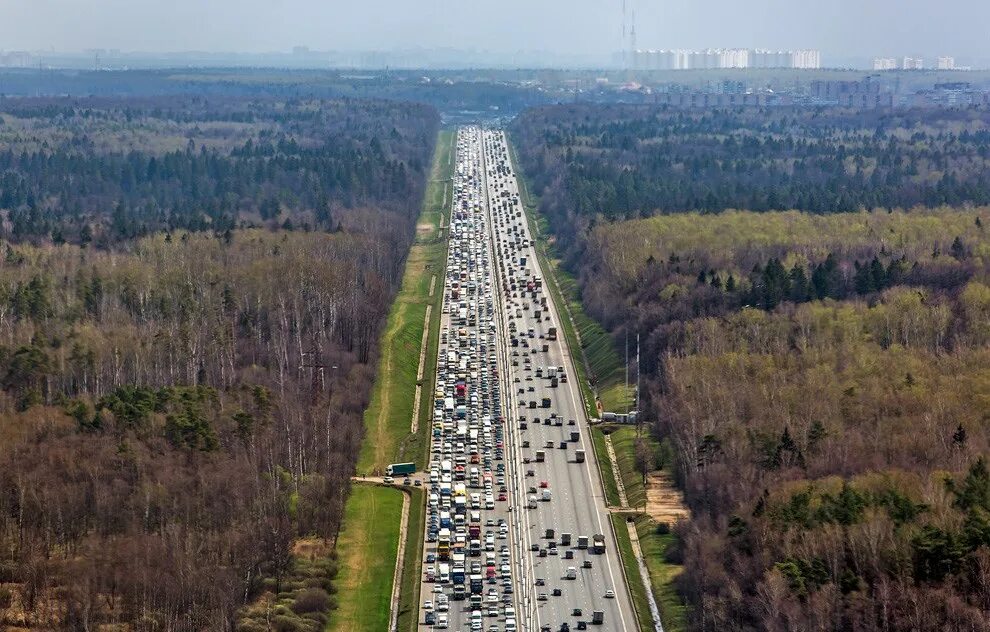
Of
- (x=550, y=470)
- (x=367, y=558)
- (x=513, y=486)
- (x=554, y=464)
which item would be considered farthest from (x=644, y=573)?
(x=554, y=464)

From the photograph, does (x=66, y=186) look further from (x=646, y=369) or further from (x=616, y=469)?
(x=616, y=469)

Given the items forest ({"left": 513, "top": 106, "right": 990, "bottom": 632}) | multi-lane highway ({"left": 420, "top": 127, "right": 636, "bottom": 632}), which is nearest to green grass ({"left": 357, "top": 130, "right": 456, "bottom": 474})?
multi-lane highway ({"left": 420, "top": 127, "right": 636, "bottom": 632})

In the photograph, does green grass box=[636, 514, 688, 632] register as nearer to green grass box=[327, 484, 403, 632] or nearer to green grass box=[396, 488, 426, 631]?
green grass box=[396, 488, 426, 631]

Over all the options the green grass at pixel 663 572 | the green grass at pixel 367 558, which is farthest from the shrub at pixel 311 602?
the green grass at pixel 663 572

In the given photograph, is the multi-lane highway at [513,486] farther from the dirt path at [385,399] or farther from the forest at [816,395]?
the forest at [816,395]

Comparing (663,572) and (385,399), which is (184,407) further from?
(663,572)

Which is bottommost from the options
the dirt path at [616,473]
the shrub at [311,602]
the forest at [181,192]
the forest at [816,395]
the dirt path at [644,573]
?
the dirt path at [616,473]
